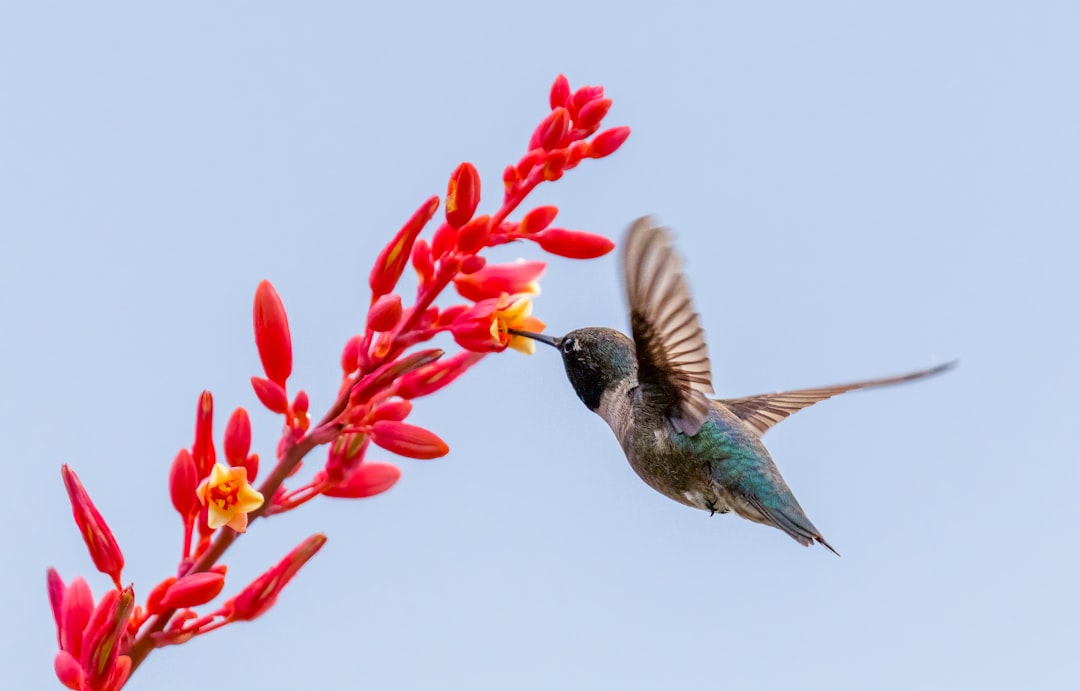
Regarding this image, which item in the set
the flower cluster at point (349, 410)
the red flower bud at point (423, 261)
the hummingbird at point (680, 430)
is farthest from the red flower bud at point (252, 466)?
the hummingbird at point (680, 430)

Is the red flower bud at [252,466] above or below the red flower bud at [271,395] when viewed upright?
below

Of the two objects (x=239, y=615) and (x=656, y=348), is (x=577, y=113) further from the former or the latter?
(x=239, y=615)

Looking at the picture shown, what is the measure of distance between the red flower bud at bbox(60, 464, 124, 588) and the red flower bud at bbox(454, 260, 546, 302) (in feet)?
4.08

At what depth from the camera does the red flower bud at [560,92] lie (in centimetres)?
365

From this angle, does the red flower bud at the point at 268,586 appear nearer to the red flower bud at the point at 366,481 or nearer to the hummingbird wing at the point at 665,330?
the red flower bud at the point at 366,481

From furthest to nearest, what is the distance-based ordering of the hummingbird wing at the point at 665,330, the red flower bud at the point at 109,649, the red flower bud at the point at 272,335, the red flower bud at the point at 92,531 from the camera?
the hummingbird wing at the point at 665,330, the red flower bud at the point at 272,335, the red flower bud at the point at 92,531, the red flower bud at the point at 109,649

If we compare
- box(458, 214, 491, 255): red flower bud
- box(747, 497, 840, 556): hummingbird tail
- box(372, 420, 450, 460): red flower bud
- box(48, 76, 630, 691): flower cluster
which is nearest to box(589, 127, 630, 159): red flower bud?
box(48, 76, 630, 691): flower cluster

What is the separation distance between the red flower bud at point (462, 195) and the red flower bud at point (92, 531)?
1298 mm

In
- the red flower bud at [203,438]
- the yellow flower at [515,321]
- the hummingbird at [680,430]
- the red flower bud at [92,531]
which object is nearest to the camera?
the red flower bud at [92,531]

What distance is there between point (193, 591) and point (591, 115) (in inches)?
75.0

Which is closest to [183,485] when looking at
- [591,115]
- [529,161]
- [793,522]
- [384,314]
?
[384,314]

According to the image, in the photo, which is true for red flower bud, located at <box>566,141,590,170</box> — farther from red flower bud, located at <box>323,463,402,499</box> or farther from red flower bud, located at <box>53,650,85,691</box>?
red flower bud, located at <box>53,650,85,691</box>

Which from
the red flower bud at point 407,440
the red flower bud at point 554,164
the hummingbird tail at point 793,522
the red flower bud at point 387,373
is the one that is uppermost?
the red flower bud at point 554,164

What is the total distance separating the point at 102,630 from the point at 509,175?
5.97 feet
